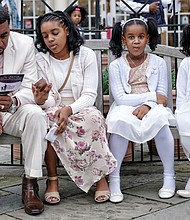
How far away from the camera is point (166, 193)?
4145 mm

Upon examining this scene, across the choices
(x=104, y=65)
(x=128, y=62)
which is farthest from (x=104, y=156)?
(x=104, y=65)

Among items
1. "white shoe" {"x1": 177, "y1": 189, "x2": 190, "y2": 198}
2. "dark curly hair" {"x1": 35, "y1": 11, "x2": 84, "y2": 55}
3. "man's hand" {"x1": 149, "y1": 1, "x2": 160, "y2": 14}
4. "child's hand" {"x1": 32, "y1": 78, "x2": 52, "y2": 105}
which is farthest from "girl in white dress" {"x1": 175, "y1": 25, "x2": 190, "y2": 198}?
"man's hand" {"x1": 149, "y1": 1, "x2": 160, "y2": 14}

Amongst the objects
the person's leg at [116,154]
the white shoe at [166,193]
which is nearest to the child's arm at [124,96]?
the person's leg at [116,154]

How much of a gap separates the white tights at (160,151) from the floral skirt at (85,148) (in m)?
0.10

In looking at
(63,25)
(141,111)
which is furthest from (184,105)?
(63,25)

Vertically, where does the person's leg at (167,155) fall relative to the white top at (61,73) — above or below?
below

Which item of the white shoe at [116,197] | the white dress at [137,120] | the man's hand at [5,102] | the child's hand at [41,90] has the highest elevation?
the child's hand at [41,90]

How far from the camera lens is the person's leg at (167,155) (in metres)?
4.14

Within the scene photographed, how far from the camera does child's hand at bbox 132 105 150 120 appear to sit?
165 inches

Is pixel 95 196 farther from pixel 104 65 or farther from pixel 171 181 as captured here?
pixel 104 65

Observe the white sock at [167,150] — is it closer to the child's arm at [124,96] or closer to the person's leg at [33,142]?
the child's arm at [124,96]

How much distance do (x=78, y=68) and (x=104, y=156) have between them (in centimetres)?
72

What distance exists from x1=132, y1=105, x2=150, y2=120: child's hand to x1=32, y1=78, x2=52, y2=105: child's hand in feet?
2.26

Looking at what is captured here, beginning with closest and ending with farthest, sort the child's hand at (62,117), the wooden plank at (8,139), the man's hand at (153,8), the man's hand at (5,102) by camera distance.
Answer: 1. the man's hand at (5,102)
2. the child's hand at (62,117)
3. the wooden plank at (8,139)
4. the man's hand at (153,8)
